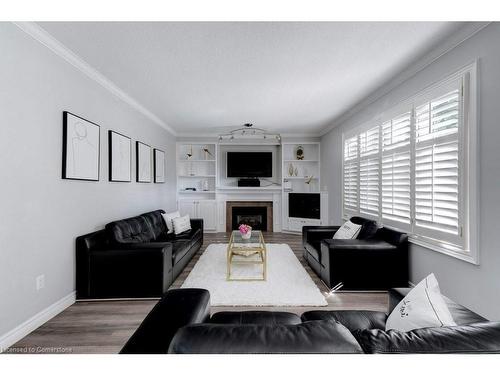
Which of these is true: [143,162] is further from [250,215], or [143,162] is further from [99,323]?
[250,215]

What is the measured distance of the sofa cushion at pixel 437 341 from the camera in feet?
2.43

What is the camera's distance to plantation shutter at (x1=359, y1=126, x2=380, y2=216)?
3.46m

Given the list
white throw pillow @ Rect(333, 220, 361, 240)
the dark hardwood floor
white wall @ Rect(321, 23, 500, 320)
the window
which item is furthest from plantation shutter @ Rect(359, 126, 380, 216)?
the dark hardwood floor

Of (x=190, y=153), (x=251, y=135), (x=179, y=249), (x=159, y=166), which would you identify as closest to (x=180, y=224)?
(x=179, y=249)

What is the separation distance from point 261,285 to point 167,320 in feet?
6.53

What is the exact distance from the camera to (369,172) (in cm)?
365

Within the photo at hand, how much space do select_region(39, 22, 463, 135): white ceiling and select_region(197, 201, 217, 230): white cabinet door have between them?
2956mm

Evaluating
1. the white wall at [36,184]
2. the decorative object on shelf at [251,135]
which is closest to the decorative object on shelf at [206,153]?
the decorative object on shelf at [251,135]

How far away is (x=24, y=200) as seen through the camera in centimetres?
186

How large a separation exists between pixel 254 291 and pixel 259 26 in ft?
9.01

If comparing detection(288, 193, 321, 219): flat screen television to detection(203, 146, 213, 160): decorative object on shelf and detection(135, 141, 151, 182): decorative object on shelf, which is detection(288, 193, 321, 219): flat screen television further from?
detection(135, 141, 151, 182): decorative object on shelf

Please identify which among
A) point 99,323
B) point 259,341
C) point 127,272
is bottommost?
point 99,323
